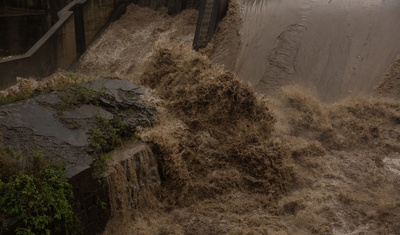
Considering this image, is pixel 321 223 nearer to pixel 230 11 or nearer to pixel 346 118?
pixel 346 118

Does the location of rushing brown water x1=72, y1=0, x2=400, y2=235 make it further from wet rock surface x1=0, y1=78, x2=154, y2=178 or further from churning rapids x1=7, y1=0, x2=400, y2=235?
wet rock surface x1=0, y1=78, x2=154, y2=178

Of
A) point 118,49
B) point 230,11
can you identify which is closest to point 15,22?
point 118,49

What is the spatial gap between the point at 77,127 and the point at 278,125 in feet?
12.3

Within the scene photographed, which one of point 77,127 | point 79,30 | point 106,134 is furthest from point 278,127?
point 79,30

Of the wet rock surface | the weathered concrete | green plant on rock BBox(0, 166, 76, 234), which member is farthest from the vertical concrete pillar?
green plant on rock BBox(0, 166, 76, 234)

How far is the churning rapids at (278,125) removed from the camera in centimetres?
618

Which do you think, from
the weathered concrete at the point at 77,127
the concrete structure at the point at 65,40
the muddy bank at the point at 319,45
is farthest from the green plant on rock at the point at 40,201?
the concrete structure at the point at 65,40

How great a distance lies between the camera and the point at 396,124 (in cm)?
843

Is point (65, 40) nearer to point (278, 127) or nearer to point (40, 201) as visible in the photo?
point (278, 127)

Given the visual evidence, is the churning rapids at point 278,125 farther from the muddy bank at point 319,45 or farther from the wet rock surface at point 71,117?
the wet rock surface at point 71,117

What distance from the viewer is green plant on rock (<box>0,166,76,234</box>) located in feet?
14.3

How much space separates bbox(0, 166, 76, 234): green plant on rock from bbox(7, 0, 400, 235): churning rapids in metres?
0.90

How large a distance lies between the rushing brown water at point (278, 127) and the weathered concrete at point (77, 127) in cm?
29

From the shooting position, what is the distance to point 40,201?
4.52 metres
